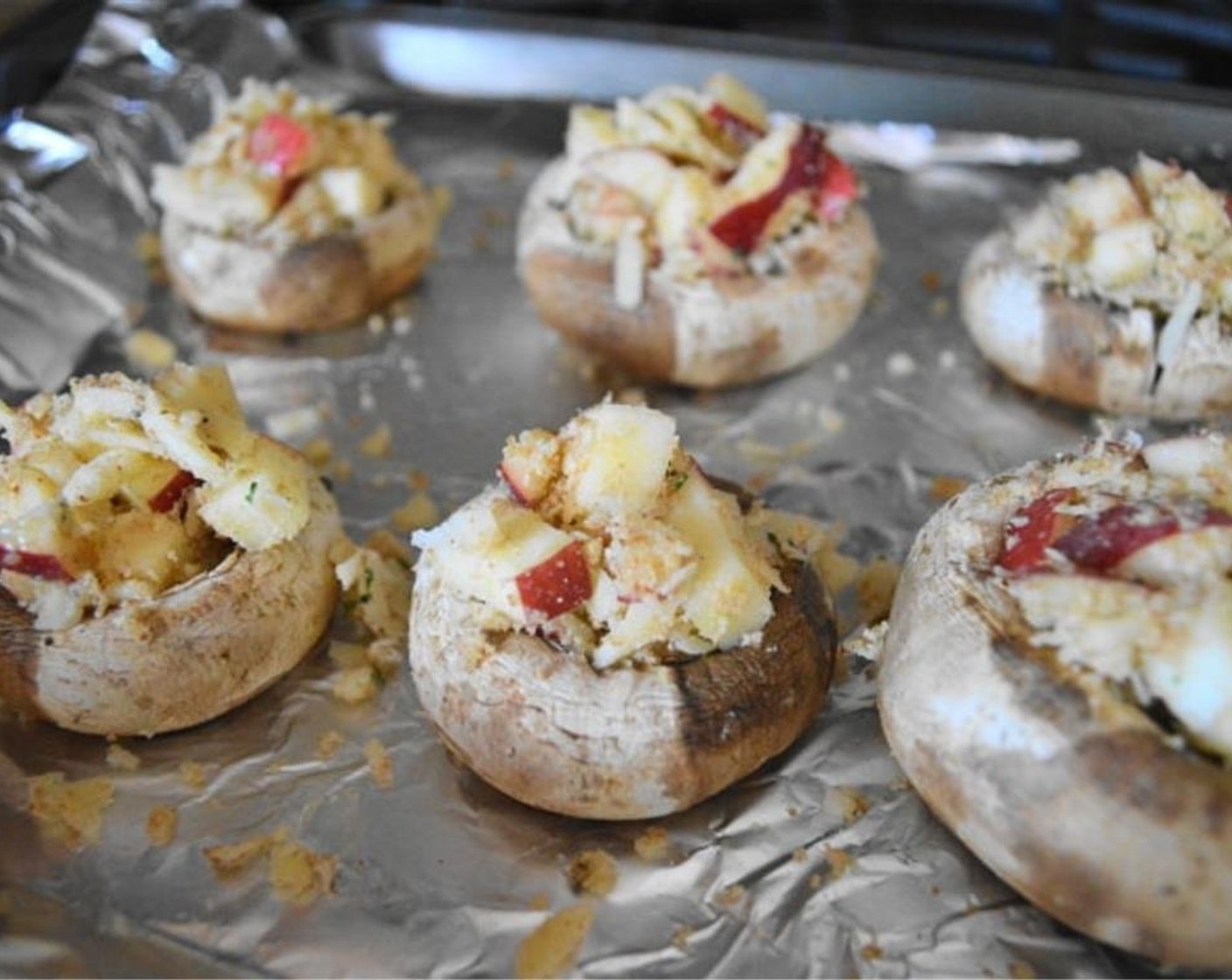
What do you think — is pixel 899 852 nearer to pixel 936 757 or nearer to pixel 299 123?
pixel 936 757

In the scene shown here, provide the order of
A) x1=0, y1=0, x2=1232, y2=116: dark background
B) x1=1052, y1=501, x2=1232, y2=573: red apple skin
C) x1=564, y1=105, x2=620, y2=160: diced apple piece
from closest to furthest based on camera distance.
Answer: x1=1052, y1=501, x2=1232, y2=573: red apple skin < x1=564, y1=105, x2=620, y2=160: diced apple piece < x1=0, y1=0, x2=1232, y2=116: dark background

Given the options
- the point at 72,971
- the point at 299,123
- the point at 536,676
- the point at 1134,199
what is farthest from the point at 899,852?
the point at 299,123

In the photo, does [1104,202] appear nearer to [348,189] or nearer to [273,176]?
[348,189]

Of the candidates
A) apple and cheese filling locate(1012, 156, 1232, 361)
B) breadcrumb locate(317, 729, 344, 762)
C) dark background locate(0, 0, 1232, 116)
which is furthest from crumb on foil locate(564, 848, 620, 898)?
dark background locate(0, 0, 1232, 116)

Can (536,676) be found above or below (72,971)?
above

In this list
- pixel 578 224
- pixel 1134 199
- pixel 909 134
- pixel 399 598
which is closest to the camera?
pixel 399 598

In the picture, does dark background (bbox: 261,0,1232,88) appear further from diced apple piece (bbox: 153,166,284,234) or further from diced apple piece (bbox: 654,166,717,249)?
diced apple piece (bbox: 654,166,717,249)
